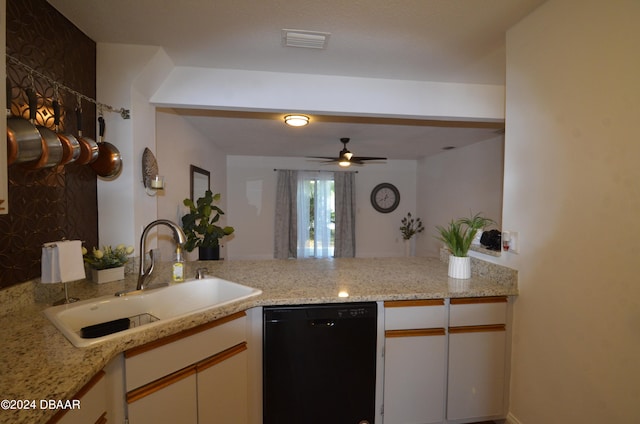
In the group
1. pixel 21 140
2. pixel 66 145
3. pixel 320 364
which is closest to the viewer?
pixel 21 140

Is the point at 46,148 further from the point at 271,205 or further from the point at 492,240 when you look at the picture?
the point at 271,205

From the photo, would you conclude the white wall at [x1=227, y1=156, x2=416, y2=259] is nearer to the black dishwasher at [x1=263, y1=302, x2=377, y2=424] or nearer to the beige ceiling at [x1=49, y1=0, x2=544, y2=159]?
the beige ceiling at [x1=49, y1=0, x2=544, y2=159]

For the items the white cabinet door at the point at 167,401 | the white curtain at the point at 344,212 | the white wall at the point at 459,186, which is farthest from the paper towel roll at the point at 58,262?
the white curtain at the point at 344,212

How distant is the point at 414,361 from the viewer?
163cm

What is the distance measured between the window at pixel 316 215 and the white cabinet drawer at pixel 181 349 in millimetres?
4577

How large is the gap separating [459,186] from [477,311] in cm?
348

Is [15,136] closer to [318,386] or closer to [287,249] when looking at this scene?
[318,386]

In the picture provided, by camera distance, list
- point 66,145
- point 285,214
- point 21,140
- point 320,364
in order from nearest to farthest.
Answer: point 21,140 < point 66,145 < point 320,364 < point 285,214

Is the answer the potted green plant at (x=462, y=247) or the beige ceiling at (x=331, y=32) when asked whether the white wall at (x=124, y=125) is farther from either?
the potted green plant at (x=462, y=247)

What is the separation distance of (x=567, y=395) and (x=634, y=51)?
145cm

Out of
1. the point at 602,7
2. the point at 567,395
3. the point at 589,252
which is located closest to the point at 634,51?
the point at 602,7

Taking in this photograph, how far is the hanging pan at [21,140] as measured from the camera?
3.42 feet

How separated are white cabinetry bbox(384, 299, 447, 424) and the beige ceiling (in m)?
1.53

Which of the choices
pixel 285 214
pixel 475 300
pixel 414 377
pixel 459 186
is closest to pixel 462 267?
pixel 475 300
